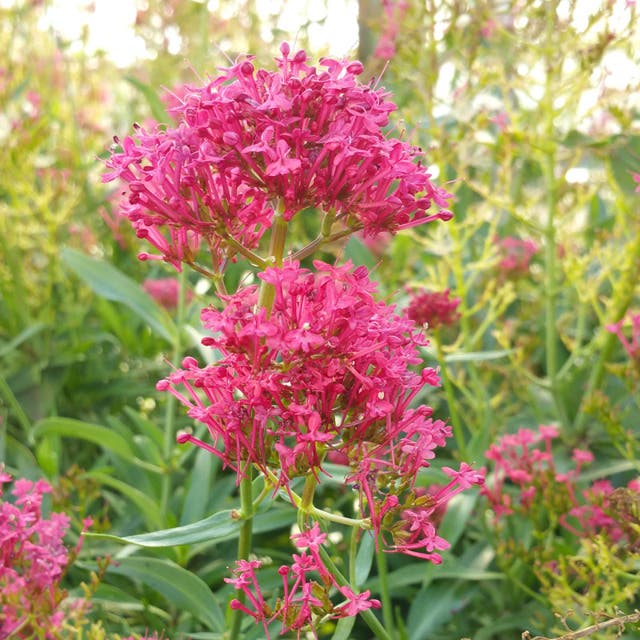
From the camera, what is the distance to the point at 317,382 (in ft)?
2.63

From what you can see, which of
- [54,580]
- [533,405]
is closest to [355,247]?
[533,405]

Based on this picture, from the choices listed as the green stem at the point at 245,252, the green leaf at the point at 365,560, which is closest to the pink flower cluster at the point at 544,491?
the green leaf at the point at 365,560

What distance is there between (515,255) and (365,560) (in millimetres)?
1167

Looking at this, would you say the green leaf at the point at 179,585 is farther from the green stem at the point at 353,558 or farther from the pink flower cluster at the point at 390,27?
the pink flower cluster at the point at 390,27

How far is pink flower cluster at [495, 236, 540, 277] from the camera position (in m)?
1.89

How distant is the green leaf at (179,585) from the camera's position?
1.04 m

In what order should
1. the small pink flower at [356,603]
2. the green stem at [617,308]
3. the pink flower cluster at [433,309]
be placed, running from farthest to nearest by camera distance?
the green stem at [617,308] < the pink flower cluster at [433,309] < the small pink flower at [356,603]

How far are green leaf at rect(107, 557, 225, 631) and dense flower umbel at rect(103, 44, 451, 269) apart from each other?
0.42 metres

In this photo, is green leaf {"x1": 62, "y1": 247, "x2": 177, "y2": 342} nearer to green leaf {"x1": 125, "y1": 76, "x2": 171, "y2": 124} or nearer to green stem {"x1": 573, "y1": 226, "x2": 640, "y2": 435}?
green leaf {"x1": 125, "y1": 76, "x2": 171, "y2": 124}

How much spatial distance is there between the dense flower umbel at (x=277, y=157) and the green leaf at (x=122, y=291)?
0.55 metres

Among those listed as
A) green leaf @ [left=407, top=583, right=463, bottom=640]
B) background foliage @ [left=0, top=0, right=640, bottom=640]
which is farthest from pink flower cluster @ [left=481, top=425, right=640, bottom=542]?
green leaf @ [left=407, top=583, right=463, bottom=640]

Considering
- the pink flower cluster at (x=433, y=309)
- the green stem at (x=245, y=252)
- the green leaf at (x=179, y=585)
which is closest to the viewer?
the green stem at (x=245, y=252)

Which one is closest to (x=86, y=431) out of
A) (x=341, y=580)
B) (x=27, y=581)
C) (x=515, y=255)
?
(x=27, y=581)

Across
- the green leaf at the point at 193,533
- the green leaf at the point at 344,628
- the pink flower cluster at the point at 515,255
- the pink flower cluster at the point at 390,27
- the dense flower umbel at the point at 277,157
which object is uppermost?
the pink flower cluster at the point at 390,27
